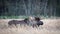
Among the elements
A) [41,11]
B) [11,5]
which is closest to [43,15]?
[41,11]

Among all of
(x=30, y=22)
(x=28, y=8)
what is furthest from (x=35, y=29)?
(x=28, y=8)

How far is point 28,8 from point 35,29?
261mm

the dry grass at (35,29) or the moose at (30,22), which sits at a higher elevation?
the moose at (30,22)

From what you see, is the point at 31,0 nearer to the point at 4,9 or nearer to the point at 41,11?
the point at 41,11

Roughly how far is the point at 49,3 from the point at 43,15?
16 centimetres

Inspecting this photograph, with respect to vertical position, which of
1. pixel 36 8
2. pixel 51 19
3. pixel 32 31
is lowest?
pixel 32 31

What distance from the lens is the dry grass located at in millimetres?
1368

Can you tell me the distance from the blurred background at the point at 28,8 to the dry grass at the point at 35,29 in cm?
7

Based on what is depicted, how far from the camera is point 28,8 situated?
1.47 m

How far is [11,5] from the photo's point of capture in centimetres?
146

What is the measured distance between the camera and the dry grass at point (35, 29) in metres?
1.37

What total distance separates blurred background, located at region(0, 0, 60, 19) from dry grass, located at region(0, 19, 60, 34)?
71 millimetres

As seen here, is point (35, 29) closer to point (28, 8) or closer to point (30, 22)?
point (30, 22)

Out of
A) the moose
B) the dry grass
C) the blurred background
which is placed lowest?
the dry grass
